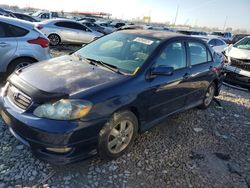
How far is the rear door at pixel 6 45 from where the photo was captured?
5.59 metres

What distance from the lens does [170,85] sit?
413 cm

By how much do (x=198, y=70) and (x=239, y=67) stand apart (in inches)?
160

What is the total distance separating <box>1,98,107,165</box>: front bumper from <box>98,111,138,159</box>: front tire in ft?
0.44

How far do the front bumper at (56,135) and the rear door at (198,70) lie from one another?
2323 mm

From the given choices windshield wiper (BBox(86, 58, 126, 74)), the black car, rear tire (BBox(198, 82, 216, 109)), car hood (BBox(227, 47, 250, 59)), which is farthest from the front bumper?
car hood (BBox(227, 47, 250, 59))

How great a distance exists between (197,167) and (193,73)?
70.3 inches

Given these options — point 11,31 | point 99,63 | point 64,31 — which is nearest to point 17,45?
point 11,31

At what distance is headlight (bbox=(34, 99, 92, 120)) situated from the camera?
2900 mm

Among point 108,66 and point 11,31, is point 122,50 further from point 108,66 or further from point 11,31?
point 11,31

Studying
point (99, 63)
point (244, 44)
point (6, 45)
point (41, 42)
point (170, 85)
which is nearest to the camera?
point (99, 63)

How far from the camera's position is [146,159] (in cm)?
368

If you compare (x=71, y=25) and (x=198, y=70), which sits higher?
(x=198, y=70)

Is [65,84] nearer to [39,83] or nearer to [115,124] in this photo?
[39,83]

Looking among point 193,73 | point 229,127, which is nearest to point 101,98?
point 193,73
